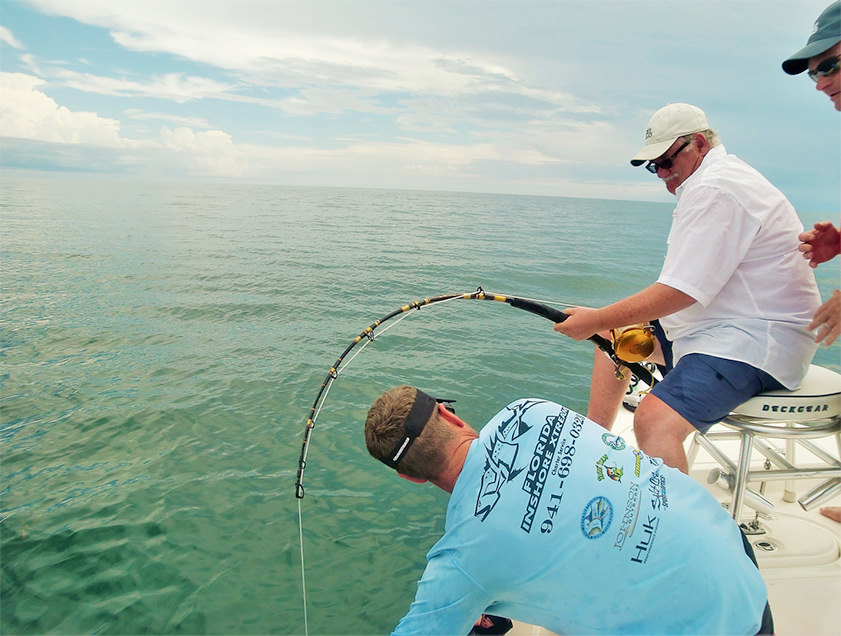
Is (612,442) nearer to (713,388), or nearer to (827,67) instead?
(713,388)

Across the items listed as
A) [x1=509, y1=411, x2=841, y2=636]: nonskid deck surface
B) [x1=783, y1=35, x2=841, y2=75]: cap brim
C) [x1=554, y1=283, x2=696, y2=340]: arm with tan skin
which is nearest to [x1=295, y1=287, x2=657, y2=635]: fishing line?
[x1=554, y1=283, x2=696, y2=340]: arm with tan skin

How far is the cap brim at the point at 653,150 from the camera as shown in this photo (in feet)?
7.41

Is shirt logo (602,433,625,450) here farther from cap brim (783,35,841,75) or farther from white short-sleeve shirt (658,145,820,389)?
cap brim (783,35,841,75)

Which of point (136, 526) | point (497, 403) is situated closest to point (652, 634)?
point (136, 526)

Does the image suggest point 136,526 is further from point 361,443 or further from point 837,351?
point 837,351

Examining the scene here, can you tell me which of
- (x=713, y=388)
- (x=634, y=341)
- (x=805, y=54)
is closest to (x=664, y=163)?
(x=805, y=54)

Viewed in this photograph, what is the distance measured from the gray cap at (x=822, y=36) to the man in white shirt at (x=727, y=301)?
0.37 meters

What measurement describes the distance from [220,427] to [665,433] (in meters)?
3.45

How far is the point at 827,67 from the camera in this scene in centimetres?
195

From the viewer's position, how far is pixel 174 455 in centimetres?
400

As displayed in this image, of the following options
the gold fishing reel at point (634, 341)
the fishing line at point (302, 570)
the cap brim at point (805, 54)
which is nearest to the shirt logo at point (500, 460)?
the gold fishing reel at point (634, 341)

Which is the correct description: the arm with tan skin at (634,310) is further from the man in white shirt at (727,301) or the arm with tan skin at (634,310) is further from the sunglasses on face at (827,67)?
the sunglasses on face at (827,67)

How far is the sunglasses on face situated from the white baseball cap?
0.38 m

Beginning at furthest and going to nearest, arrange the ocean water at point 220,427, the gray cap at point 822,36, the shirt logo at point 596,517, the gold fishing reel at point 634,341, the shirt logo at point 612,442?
the ocean water at point 220,427 → the gold fishing reel at point 634,341 → the gray cap at point 822,36 → the shirt logo at point 612,442 → the shirt logo at point 596,517
